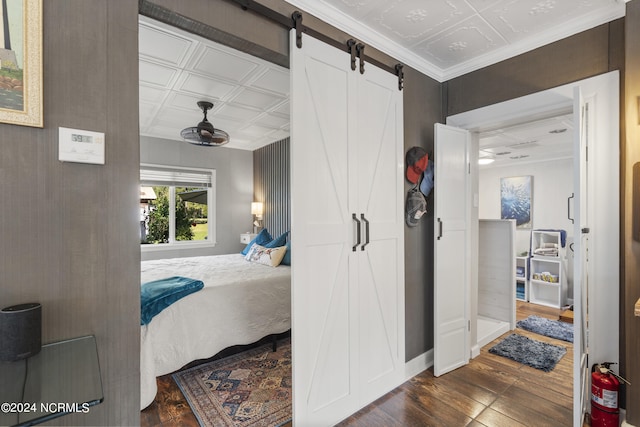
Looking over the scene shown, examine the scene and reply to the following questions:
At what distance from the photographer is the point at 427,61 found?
2.65m

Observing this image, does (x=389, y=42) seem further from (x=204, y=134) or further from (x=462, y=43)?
(x=204, y=134)

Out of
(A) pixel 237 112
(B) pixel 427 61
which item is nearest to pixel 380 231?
(B) pixel 427 61

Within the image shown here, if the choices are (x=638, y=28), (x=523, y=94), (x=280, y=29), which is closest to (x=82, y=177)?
(x=280, y=29)

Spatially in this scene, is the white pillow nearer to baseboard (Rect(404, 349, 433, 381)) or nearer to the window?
the window

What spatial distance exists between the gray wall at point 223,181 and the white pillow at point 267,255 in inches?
58.4

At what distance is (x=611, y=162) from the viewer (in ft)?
6.50

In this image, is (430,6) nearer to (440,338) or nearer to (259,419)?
(440,338)

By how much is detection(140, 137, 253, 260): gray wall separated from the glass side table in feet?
13.5

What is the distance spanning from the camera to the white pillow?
12.1ft

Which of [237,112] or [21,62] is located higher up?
[237,112]

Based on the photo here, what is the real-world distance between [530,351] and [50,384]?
12.4ft

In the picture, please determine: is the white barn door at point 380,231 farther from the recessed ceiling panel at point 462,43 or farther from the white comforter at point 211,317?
the white comforter at point 211,317

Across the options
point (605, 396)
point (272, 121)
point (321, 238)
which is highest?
point (272, 121)

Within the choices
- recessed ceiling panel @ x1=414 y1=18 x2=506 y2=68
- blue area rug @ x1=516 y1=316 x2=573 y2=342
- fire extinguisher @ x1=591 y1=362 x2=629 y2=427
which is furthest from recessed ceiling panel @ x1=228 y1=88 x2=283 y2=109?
blue area rug @ x1=516 y1=316 x2=573 y2=342
